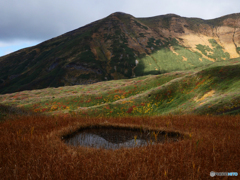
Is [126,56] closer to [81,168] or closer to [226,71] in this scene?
[226,71]

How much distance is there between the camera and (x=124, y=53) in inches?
5458

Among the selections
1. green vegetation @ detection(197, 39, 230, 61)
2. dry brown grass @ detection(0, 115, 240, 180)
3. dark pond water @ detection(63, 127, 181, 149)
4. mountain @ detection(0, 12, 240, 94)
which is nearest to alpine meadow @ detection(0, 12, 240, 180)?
dry brown grass @ detection(0, 115, 240, 180)

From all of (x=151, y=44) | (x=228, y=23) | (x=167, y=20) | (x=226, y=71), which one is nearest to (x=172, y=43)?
(x=151, y=44)

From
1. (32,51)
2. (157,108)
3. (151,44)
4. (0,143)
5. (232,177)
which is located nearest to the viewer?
(232,177)

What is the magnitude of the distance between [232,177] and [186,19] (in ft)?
725

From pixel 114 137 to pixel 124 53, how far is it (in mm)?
136807

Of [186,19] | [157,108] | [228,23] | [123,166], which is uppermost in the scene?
[186,19]

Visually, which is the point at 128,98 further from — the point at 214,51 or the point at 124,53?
Answer: the point at 214,51

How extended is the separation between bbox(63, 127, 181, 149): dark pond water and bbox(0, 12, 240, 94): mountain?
365 ft

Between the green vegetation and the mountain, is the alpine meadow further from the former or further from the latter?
the mountain

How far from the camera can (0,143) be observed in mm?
5133

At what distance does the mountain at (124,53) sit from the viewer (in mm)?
121500

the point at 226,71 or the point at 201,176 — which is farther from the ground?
the point at 226,71

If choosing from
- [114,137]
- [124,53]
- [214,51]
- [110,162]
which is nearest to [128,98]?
[114,137]
